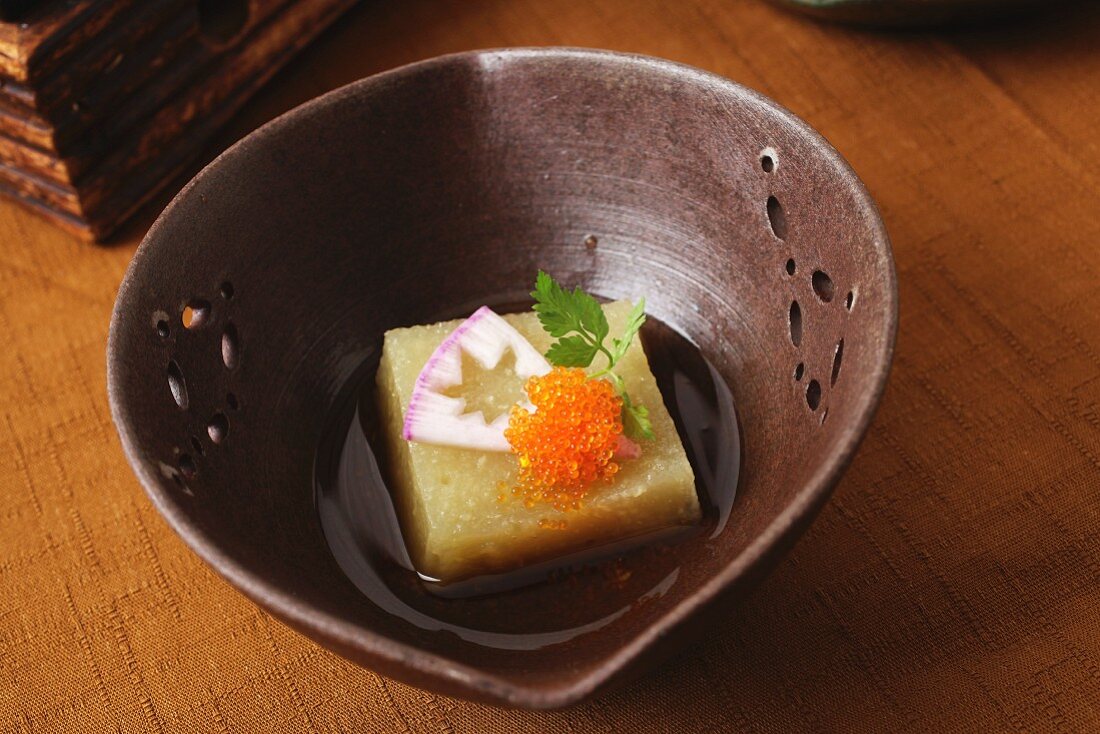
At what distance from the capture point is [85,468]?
4.60 feet

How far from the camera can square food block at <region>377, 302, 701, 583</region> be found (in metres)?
1.16

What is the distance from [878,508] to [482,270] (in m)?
0.56

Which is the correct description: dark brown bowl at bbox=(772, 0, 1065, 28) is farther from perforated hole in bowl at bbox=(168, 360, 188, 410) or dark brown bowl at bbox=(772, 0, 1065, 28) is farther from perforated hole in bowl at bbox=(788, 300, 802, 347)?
perforated hole in bowl at bbox=(168, 360, 188, 410)

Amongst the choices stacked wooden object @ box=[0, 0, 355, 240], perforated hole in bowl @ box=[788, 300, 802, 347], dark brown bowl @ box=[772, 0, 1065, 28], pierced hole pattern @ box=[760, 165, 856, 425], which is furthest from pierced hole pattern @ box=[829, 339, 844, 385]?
stacked wooden object @ box=[0, 0, 355, 240]

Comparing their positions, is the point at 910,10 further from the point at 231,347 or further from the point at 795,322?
the point at 231,347

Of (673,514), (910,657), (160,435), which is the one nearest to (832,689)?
(910,657)

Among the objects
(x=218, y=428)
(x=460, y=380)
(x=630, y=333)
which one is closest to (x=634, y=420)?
(x=630, y=333)

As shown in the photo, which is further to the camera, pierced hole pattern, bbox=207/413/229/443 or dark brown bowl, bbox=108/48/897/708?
pierced hole pattern, bbox=207/413/229/443

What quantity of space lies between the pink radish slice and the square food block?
0.04ft

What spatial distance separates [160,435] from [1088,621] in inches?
37.0

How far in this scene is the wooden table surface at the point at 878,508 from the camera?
1147mm

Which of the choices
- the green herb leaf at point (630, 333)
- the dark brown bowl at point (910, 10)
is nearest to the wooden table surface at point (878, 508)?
the dark brown bowl at point (910, 10)

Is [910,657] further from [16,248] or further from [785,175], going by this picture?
[16,248]

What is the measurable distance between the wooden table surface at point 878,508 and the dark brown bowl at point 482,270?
12cm
